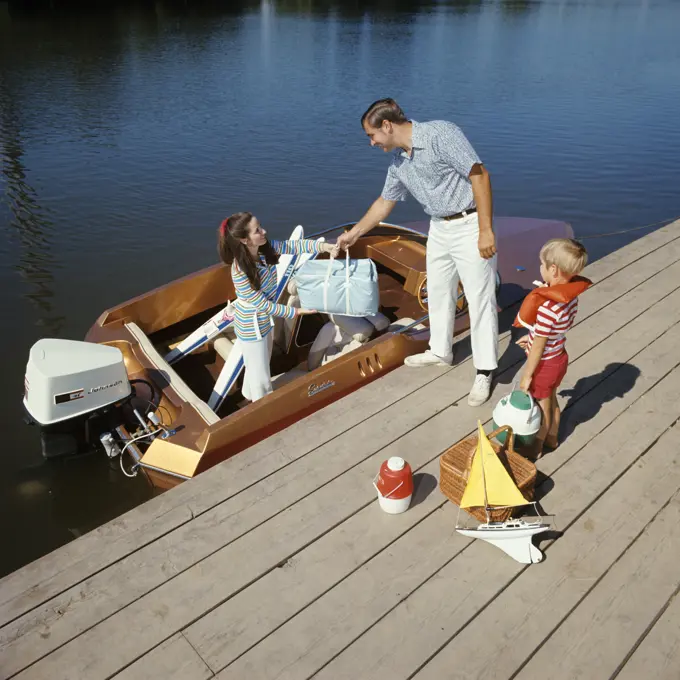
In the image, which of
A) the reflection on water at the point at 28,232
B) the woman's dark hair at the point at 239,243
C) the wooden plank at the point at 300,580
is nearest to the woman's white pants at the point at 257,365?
the woman's dark hair at the point at 239,243

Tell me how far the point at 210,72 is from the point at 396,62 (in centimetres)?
614

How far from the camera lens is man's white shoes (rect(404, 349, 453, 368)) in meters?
4.35

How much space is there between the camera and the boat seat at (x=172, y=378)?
4.25m

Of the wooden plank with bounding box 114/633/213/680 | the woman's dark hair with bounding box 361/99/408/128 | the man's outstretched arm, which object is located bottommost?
the wooden plank with bounding box 114/633/213/680

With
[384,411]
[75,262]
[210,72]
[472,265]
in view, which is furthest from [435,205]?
[210,72]

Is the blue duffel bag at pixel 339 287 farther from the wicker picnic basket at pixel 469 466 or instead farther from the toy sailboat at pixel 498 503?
the toy sailboat at pixel 498 503

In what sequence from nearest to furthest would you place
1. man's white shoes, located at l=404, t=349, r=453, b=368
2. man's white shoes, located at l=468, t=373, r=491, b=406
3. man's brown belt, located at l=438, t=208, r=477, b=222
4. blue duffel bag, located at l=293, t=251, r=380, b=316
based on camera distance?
man's brown belt, located at l=438, t=208, r=477, b=222, man's white shoes, located at l=468, t=373, r=491, b=406, man's white shoes, located at l=404, t=349, r=453, b=368, blue duffel bag, located at l=293, t=251, r=380, b=316

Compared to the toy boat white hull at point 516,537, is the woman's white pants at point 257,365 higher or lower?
lower

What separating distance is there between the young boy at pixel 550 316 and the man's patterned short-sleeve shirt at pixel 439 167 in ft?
2.35

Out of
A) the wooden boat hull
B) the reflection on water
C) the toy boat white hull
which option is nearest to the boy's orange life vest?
the toy boat white hull

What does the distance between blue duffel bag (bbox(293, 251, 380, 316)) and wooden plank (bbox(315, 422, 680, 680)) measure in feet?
5.78

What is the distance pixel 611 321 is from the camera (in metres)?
4.85

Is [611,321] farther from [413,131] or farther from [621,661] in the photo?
[621,661]

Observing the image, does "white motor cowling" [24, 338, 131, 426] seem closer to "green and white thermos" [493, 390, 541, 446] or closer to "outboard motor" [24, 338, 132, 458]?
"outboard motor" [24, 338, 132, 458]
